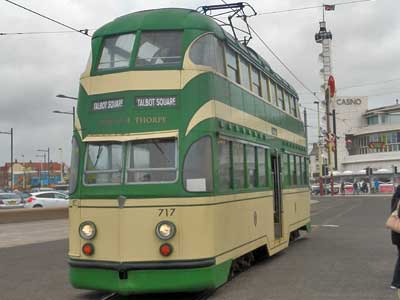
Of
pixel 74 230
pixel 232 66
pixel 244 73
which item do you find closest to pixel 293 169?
pixel 244 73

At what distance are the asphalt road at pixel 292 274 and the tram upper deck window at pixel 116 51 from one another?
3.42 metres

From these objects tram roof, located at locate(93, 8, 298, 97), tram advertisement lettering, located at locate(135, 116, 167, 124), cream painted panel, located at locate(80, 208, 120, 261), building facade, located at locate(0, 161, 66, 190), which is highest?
building facade, located at locate(0, 161, 66, 190)

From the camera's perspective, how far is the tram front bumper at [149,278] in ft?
25.7

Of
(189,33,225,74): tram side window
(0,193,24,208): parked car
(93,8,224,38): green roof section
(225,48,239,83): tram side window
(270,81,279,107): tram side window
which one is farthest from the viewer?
(0,193,24,208): parked car

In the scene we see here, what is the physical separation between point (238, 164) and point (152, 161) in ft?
6.93

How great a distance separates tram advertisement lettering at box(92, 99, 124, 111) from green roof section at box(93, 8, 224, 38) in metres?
1.14

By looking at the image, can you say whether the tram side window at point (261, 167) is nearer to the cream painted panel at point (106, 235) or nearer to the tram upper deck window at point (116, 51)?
the tram upper deck window at point (116, 51)

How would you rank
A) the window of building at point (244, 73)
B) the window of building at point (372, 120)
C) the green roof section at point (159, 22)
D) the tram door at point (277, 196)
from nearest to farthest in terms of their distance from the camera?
the green roof section at point (159, 22), the window of building at point (244, 73), the tram door at point (277, 196), the window of building at point (372, 120)

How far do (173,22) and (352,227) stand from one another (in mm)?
14901

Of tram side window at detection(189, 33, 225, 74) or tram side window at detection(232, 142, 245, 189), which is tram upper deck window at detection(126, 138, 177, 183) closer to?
tram side window at detection(189, 33, 225, 74)

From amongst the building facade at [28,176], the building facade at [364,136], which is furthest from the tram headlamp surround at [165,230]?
the building facade at [28,176]

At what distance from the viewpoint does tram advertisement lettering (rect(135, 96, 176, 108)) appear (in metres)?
8.35

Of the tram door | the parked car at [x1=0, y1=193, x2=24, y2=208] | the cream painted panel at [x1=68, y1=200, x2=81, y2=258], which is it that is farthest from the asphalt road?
the parked car at [x1=0, y1=193, x2=24, y2=208]

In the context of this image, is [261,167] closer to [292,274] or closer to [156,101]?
[292,274]
